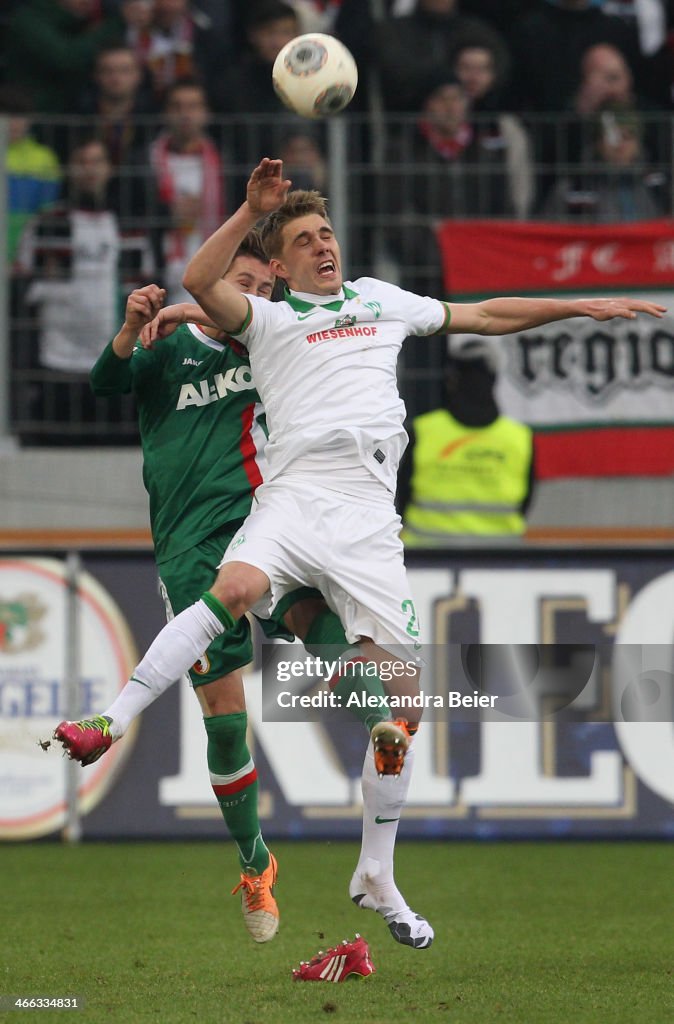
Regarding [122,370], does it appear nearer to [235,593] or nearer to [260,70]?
[235,593]

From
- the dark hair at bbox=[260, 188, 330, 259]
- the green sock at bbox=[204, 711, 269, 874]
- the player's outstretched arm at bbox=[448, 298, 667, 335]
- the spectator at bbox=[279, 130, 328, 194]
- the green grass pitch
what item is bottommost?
the green grass pitch

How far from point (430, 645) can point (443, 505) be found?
1209mm

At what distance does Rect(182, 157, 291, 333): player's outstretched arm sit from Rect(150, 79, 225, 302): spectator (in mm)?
4843

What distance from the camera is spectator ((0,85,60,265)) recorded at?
35.8 ft

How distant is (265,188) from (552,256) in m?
5.49

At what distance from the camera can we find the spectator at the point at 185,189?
35.6ft

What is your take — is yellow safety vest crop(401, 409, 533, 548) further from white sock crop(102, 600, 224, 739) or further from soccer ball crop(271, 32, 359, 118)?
white sock crop(102, 600, 224, 739)

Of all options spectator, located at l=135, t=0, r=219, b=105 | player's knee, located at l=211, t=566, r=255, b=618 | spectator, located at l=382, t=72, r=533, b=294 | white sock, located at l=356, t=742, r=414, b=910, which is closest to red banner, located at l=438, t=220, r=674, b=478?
spectator, located at l=382, t=72, r=533, b=294

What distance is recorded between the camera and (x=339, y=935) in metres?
6.97

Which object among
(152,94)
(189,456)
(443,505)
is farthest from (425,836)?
(152,94)

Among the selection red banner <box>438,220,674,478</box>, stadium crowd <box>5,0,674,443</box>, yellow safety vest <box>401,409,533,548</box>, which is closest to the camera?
yellow safety vest <box>401,409,533,548</box>

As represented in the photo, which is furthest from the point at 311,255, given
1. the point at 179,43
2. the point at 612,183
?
the point at 179,43

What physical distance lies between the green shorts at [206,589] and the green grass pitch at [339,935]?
1065 mm

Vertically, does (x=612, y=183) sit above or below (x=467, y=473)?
above
